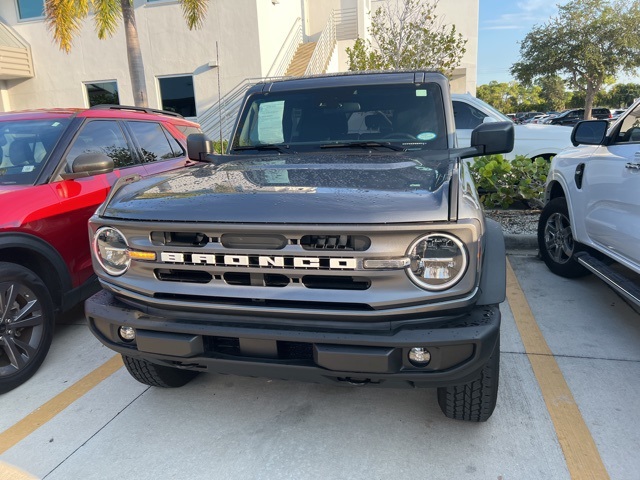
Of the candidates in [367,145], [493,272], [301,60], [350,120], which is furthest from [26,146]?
[301,60]

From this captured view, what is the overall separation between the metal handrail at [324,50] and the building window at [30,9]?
862 centimetres

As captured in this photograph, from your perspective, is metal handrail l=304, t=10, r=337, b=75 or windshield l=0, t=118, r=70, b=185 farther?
metal handrail l=304, t=10, r=337, b=75

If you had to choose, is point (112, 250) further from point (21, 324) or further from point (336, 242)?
point (21, 324)

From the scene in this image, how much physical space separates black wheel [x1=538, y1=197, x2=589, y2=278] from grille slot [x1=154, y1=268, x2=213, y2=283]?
363 centimetres

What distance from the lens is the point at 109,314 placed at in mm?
2396

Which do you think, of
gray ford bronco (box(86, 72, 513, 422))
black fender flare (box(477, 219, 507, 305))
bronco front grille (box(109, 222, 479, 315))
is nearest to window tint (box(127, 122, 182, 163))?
gray ford bronco (box(86, 72, 513, 422))

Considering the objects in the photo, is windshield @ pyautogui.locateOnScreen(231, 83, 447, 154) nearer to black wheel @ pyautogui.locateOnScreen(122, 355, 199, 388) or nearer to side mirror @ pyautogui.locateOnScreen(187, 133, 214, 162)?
side mirror @ pyautogui.locateOnScreen(187, 133, 214, 162)

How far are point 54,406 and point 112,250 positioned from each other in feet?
4.31

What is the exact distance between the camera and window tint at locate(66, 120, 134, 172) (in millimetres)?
3996

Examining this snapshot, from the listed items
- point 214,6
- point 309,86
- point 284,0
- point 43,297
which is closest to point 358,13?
point 284,0

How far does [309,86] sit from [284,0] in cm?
1423

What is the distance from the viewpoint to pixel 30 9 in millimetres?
15297

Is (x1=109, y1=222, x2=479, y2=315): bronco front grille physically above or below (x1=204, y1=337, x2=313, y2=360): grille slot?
above

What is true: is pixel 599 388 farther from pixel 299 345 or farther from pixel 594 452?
pixel 299 345
